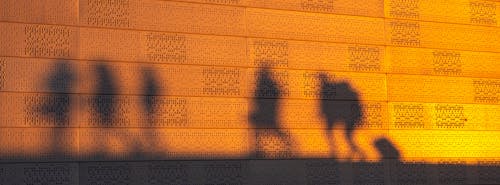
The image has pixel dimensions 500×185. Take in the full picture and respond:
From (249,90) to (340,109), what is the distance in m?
0.96

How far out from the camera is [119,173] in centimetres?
665

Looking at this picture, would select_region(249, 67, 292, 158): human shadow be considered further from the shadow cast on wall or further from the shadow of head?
the shadow of head

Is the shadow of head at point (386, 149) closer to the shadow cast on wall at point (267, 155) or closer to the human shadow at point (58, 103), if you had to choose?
the shadow cast on wall at point (267, 155)

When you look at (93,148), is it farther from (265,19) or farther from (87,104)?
(265,19)

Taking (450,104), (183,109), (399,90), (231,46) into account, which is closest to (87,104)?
(183,109)

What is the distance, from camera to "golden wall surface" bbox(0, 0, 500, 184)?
6.48 m

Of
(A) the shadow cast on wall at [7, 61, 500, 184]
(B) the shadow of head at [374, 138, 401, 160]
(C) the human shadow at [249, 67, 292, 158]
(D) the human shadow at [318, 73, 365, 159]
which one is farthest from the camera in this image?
(B) the shadow of head at [374, 138, 401, 160]

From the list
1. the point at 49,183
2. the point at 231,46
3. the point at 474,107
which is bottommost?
the point at 49,183

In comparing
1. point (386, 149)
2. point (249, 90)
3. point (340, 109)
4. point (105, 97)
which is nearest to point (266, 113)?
point (249, 90)

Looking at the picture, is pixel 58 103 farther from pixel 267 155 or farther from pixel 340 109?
pixel 340 109

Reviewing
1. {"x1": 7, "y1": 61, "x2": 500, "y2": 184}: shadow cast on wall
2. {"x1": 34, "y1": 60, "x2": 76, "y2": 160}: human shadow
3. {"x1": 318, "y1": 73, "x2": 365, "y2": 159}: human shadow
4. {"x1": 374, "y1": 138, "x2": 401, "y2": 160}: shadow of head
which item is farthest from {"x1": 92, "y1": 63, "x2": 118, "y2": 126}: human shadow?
{"x1": 374, "y1": 138, "x2": 401, "y2": 160}: shadow of head

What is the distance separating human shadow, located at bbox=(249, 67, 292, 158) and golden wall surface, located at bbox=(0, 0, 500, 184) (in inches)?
0.5

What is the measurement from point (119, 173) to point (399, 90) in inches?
116

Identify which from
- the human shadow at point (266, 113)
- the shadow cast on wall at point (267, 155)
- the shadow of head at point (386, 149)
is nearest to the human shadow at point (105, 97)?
the shadow cast on wall at point (267, 155)
